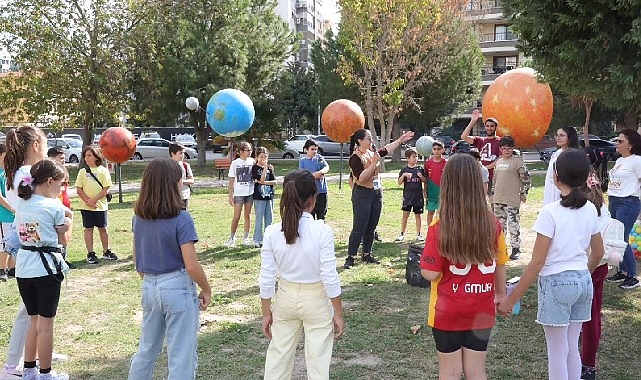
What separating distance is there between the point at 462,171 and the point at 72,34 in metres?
24.1

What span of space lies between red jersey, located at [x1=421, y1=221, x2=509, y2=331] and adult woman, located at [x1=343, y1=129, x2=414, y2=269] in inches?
152

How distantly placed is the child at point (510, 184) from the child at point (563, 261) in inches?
169

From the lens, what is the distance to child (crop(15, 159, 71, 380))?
4.20 meters

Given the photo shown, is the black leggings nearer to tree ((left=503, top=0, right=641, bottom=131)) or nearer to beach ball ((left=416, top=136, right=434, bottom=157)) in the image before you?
tree ((left=503, top=0, right=641, bottom=131))

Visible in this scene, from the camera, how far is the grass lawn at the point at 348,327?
4.76 metres

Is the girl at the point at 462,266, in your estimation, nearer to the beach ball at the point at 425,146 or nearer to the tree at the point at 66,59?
the beach ball at the point at 425,146

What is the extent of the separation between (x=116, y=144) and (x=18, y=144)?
855 cm

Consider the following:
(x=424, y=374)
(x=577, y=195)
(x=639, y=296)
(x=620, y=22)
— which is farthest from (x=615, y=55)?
(x=424, y=374)

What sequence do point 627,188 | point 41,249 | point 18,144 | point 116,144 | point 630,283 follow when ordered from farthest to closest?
point 116,144, point 630,283, point 627,188, point 18,144, point 41,249

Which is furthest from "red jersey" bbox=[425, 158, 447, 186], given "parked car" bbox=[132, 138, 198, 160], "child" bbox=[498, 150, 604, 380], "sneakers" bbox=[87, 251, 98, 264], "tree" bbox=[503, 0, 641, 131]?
"parked car" bbox=[132, 138, 198, 160]

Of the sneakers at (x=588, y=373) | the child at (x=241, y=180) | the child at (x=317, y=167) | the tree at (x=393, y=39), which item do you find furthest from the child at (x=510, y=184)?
the tree at (x=393, y=39)

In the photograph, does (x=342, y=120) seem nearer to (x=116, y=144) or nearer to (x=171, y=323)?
(x=116, y=144)

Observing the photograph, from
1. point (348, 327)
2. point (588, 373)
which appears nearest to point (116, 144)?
point (348, 327)

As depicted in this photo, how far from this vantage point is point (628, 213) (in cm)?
681
